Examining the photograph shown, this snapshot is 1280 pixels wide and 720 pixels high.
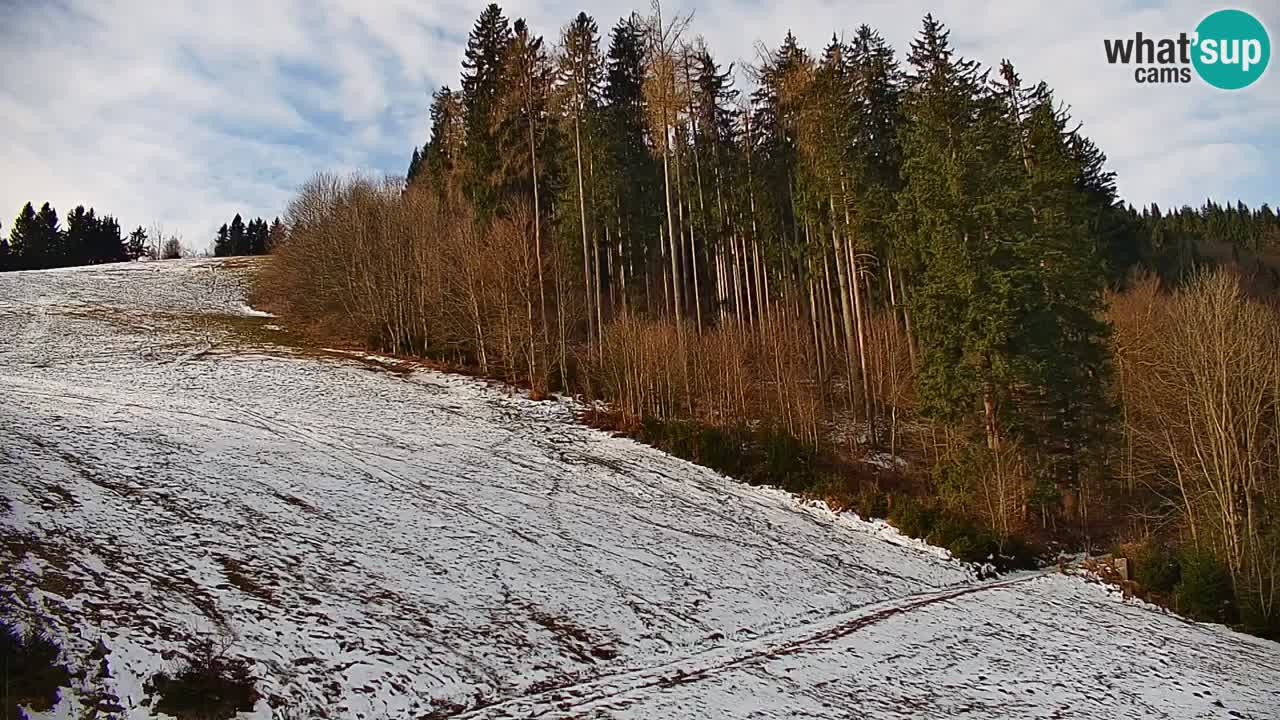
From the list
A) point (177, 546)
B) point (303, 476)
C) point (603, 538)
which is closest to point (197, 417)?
point (303, 476)

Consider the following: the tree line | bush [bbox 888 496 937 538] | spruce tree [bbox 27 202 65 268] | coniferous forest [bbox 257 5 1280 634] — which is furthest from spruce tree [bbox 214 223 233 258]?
bush [bbox 888 496 937 538]

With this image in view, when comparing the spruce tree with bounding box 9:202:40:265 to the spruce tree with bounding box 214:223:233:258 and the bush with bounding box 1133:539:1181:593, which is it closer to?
the spruce tree with bounding box 214:223:233:258

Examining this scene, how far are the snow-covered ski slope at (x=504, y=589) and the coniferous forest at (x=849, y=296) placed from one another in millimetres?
3386

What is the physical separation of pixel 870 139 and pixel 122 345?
116 ft

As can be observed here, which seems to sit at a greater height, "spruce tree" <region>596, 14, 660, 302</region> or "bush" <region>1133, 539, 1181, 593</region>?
"spruce tree" <region>596, 14, 660, 302</region>

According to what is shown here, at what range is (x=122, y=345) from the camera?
3500 centimetres

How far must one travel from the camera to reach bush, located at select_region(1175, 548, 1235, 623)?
16.2 meters

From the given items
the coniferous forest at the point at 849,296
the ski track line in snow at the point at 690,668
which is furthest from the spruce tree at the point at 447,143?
the ski track line in snow at the point at 690,668

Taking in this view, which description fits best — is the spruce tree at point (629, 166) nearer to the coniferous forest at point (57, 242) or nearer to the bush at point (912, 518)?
the bush at point (912, 518)

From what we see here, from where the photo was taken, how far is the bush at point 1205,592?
1616cm

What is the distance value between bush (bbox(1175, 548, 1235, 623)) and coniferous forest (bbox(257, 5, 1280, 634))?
0.06 meters

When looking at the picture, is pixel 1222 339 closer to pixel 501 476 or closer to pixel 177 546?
pixel 501 476

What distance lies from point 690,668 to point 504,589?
359 centimetres

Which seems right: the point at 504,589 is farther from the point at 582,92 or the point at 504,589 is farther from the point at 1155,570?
the point at 582,92
